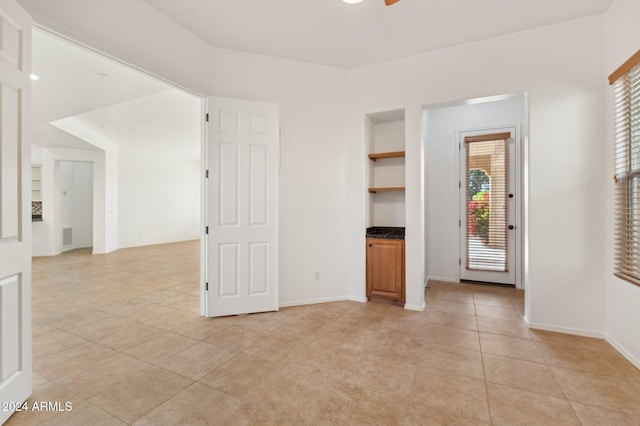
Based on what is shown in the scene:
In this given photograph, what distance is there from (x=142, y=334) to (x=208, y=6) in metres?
3.28

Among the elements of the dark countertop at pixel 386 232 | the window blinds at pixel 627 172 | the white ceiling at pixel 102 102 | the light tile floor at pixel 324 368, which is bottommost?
the light tile floor at pixel 324 368

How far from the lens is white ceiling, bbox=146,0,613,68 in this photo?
265cm

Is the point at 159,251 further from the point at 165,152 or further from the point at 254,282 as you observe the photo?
the point at 254,282

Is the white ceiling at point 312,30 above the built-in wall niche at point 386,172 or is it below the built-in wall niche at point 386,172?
above

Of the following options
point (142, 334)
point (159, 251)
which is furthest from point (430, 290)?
point (159, 251)

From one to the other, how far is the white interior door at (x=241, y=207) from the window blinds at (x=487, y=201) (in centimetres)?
331

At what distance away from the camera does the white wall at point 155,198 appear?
865 centimetres

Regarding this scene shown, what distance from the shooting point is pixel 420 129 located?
351 cm

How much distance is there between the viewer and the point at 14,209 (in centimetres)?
181

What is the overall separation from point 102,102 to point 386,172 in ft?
15.8

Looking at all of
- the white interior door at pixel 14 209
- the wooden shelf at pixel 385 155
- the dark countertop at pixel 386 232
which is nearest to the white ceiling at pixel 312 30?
the white interior door at pixel 14 209

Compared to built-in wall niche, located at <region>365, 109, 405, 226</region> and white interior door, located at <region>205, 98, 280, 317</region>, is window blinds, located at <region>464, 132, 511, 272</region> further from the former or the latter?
white interior door, located at <region>205, 98, 280, 317</region>

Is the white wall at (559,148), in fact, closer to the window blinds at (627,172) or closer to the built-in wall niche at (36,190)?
the window blinds at (627,172)

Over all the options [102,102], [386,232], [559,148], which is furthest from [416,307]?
[102,102]
